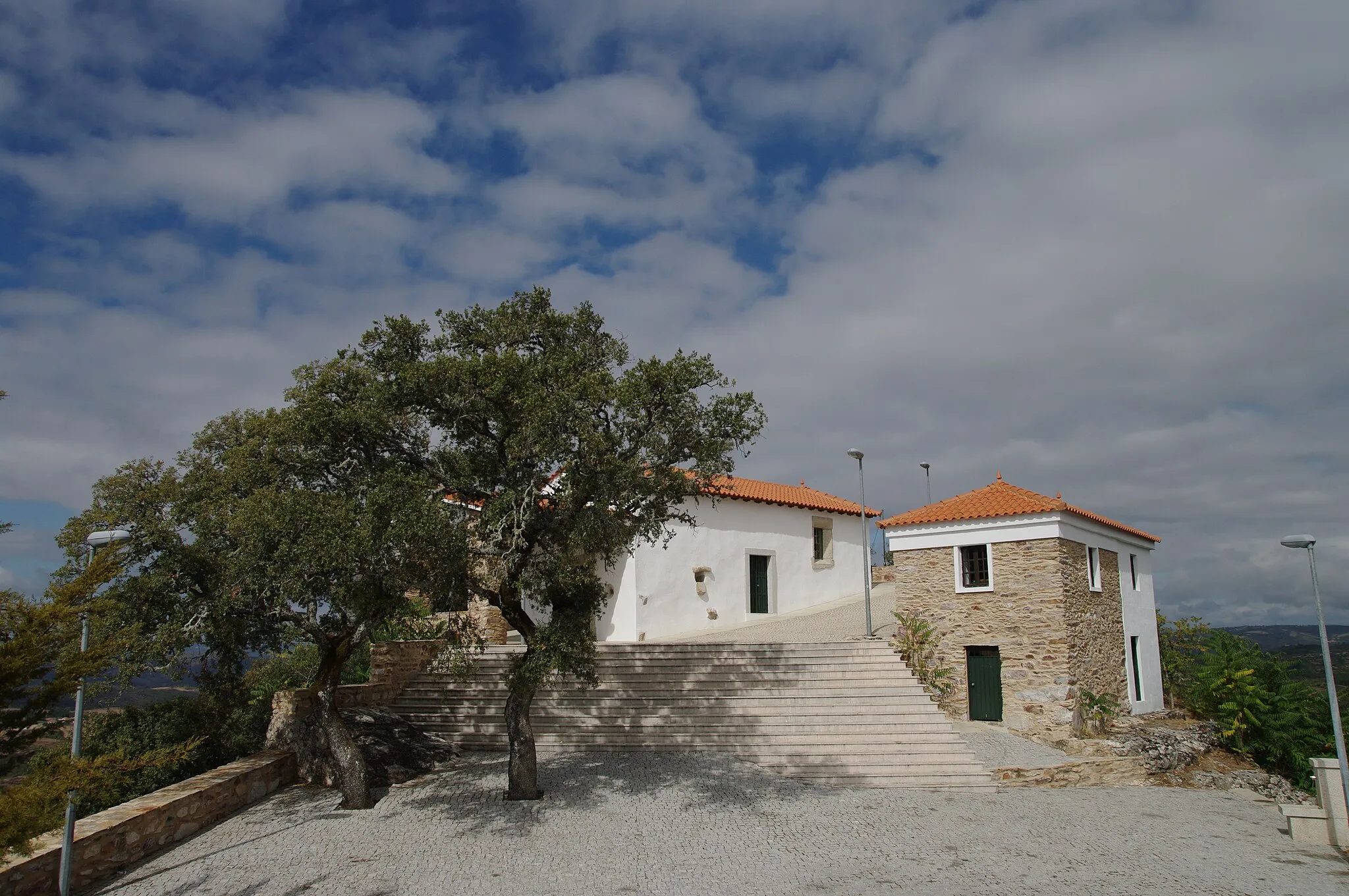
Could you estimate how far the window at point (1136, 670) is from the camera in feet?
65.8

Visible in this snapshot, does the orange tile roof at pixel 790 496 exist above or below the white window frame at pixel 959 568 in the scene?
above

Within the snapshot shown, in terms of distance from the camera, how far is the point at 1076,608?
57.7 ft

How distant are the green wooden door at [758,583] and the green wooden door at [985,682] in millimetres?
9165

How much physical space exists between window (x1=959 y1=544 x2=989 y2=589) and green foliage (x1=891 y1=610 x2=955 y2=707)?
1295mm

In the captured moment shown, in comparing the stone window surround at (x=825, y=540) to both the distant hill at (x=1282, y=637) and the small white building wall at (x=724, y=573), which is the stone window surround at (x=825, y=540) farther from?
the distant hill at (x=1282, y=637)

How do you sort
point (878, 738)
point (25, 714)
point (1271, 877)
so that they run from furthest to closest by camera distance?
1. point (878, 738)
2. point (1271, 877)
3. point (25, 714)

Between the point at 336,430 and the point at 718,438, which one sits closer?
the point at 336,430

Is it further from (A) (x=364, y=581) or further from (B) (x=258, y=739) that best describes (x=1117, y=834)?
(B) (x=258, y=739)

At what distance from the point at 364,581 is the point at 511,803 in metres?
4.04

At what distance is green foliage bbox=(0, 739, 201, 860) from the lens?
21.0ft

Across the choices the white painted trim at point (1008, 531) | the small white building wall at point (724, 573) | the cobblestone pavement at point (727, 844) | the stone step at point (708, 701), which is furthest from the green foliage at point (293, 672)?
the white painted trim at point (1008, 531)

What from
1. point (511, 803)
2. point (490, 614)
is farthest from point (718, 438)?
point (490, 614)

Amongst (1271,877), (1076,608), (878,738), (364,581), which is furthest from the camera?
(1076,608)

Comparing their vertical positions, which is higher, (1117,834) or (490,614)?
(490,614)
